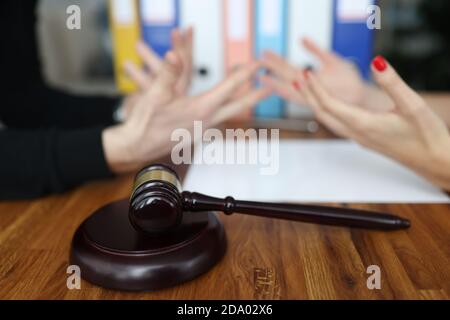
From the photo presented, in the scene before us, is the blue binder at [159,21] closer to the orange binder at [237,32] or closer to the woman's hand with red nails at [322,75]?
the orange binder at [237,32]

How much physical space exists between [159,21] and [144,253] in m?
0.74

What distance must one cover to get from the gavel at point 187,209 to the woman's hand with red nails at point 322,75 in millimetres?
493

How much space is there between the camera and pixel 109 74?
171 cm

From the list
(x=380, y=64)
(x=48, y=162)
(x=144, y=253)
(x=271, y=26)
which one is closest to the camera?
(x=144, y=253)

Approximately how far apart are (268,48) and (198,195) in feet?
2.03

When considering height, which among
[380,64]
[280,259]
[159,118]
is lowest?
[280,259]

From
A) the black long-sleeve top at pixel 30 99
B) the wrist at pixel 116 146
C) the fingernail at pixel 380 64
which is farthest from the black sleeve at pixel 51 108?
the fingernail at pixel 380 64

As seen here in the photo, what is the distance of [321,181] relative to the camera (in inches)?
32.9

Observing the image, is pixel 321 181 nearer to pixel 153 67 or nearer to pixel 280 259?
pixel 280 259

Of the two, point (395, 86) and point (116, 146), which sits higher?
point (395, 86)

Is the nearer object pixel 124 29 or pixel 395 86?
pixel 395 86

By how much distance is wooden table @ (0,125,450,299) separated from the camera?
523 mm

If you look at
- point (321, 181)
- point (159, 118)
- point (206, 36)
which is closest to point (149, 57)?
point (206, 36)

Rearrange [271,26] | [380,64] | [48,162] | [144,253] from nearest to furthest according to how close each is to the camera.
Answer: [144,253] → [380,64] → [48,162] → [271,26]
